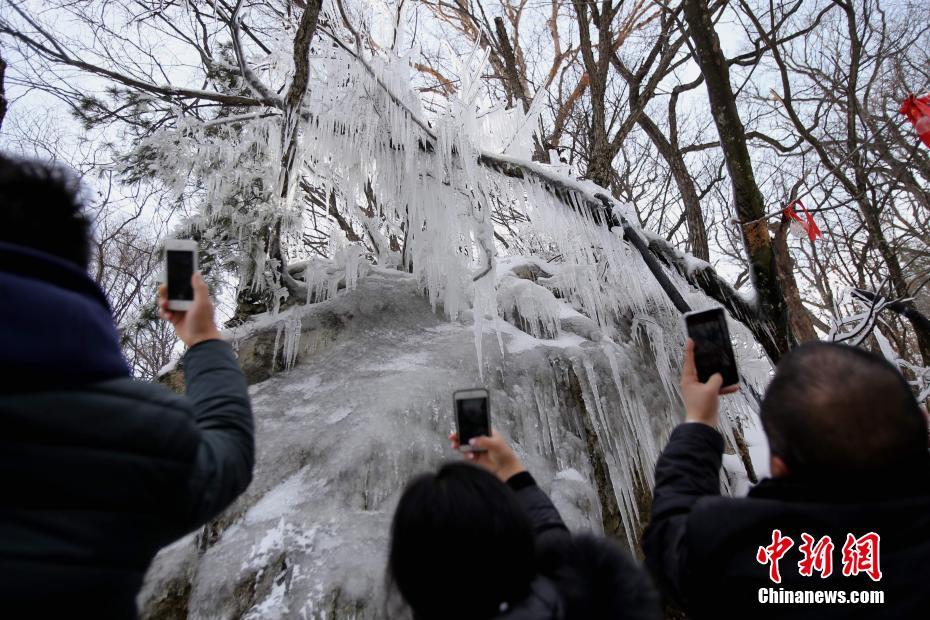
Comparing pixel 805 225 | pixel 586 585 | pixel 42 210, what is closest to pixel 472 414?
pixel 586 585

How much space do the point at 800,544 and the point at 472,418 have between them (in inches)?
34.1

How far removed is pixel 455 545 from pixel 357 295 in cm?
408

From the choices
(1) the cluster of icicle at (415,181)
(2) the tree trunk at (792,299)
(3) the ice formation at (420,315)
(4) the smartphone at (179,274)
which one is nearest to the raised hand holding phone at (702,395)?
(4) the smartphone at (179,274)

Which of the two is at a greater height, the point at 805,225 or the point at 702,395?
the point at 805,225

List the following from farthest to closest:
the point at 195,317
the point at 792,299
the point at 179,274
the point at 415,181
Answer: the point at 792,299, the point at 415,181, the point at 179,274, the point at 195,317

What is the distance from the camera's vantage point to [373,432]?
10.4 feet

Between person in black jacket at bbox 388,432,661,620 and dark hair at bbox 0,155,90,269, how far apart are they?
31.9 inches

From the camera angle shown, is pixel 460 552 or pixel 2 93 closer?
pixel 460 552

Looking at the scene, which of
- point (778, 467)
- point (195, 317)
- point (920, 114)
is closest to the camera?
point (778, 467)

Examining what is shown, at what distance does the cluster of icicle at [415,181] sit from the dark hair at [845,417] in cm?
286

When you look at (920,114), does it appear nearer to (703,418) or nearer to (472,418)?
(703,418)

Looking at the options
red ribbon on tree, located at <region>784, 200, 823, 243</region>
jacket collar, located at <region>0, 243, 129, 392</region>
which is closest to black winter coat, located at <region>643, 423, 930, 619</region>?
jacket collar, located at <region>0, 243, 129, 392</region>

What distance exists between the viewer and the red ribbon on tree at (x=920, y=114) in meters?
4.18

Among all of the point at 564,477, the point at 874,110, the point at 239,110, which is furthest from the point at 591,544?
the point at 874,110
